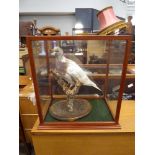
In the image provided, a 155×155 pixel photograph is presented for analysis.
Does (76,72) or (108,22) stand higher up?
(108,22)

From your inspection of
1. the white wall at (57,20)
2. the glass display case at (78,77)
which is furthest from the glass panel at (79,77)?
the white wall at (57,20)

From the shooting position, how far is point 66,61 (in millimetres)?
1045

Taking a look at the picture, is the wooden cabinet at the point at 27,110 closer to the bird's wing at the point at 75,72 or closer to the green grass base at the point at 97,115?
the green grass base at the point at 97,115

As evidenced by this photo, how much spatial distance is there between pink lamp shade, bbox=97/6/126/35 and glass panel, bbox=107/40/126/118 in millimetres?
83

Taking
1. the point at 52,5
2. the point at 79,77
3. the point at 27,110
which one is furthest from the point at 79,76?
the point at 52,5

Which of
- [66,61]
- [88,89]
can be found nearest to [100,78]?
[88,89]

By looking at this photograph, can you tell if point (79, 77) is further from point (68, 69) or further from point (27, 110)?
point (27, 110)

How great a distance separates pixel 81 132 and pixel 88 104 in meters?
0.26

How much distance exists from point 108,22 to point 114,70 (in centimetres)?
27

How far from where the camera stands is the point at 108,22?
1062 mm

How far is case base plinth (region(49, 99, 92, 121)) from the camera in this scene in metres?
1.09

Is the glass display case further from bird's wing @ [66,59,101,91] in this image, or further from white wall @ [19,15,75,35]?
white wall @ [19,15,75,35]
